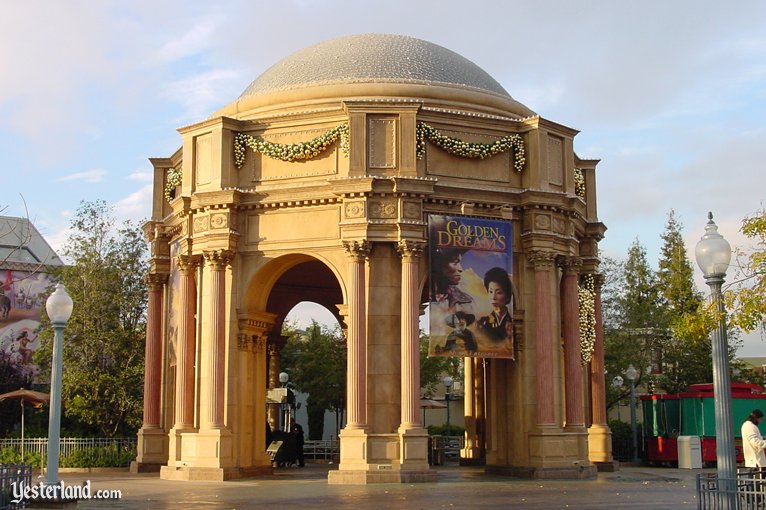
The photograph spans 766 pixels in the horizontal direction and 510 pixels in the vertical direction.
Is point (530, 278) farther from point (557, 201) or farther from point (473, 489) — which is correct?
point (473, 489)

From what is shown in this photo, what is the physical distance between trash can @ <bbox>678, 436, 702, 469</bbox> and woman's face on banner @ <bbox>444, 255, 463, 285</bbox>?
12740mm

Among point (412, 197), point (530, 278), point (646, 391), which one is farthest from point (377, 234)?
point (646, 391)

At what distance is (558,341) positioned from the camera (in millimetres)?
30500

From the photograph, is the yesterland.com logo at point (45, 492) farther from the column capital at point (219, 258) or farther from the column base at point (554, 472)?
the column base at point (554, 472)

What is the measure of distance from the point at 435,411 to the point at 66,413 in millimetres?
32392

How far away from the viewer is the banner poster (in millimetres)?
28578

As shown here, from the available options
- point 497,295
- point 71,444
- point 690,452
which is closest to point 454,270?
point 497,295

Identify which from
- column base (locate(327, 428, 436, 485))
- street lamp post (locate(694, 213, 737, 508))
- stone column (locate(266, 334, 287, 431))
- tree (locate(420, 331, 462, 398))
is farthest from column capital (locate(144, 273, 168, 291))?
street lamp post (locate(694, 213, 737, 508))

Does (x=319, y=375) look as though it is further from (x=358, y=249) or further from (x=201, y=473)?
(x=358, y=249)

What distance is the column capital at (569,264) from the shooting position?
102 ft

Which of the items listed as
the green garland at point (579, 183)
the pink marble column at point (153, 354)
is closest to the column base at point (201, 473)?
the pink marble column at point (153, 354)

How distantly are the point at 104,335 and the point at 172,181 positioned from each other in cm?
906

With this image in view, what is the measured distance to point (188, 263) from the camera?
101 ft

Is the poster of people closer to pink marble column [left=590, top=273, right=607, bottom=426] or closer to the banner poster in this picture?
pink marble column [left=590, top=273, right=607, bottom=426]
